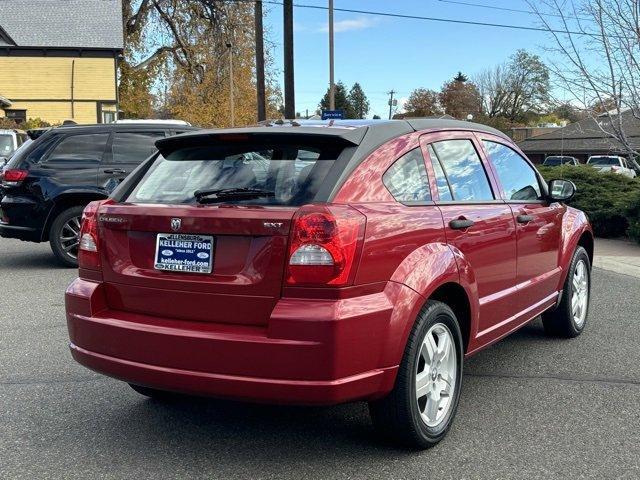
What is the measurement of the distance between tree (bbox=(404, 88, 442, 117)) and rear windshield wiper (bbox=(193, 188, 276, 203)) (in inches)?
3469

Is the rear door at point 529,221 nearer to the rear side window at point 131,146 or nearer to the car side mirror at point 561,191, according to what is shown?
the car side mirror at point 561,191

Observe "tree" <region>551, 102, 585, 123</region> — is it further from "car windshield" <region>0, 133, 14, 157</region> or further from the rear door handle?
"car windshield" <region>0, 133, 14, 157</region>

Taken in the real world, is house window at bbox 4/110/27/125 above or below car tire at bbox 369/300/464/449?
above

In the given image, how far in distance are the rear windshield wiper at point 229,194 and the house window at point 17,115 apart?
38267mm

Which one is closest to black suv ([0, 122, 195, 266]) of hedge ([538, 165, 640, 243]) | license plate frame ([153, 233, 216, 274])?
license plate frame ([153, 233, 216, 274])

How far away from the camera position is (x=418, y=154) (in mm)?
3928

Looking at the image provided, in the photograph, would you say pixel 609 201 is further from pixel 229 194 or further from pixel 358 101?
pixel 358 101

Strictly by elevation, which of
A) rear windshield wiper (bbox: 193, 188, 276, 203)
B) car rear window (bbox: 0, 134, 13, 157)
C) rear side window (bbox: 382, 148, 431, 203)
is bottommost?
rear windshield wiper (bbox: 193, 188, 276, 203)

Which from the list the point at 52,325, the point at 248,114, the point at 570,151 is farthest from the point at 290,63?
the point at 570,151

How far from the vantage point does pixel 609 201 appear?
13.5m

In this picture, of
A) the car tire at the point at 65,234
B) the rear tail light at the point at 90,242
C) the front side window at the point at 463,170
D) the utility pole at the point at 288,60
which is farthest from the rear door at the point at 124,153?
the utility pole at the point at 288,60

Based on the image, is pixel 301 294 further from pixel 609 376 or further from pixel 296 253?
pixel 609 376

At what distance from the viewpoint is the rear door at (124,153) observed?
948 cm

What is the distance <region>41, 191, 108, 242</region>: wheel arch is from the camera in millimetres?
9273
